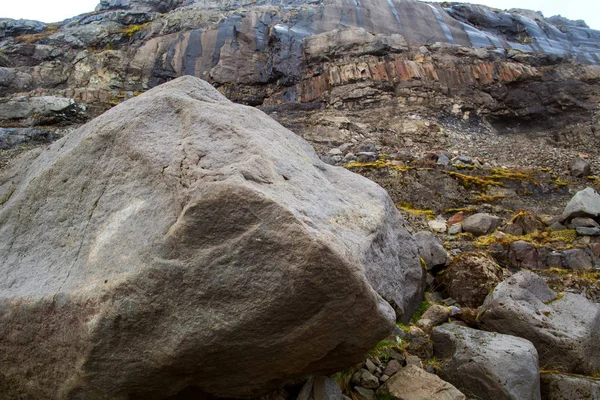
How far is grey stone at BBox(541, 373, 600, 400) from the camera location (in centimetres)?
415

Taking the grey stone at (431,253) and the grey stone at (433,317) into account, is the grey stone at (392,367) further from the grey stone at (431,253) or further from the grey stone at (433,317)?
the grey stone at (431,253)

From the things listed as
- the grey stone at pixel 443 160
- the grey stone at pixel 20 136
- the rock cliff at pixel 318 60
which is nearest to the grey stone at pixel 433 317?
the grey stone at pixel 443 160

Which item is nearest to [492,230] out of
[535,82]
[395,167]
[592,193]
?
[592,193]

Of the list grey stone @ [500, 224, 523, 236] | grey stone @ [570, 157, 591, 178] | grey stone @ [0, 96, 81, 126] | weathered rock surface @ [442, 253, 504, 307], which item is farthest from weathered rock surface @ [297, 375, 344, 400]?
grey stone @ [0, 96, 81, 126]

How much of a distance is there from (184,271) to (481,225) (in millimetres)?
8449

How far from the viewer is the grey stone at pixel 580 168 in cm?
1522

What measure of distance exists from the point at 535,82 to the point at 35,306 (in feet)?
79.5

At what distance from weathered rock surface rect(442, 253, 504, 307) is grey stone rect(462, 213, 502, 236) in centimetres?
370

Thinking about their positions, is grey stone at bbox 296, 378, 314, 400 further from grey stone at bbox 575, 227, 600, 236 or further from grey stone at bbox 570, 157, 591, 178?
grey stone at bbox 570, 157, 591, 178

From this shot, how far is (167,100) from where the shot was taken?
4.25m

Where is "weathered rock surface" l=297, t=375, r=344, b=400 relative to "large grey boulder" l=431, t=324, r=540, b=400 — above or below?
above

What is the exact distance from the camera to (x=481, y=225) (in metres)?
10.0

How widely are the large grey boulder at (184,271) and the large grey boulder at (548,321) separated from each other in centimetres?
184

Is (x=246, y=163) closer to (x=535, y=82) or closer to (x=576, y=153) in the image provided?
(x=576, y=153)
